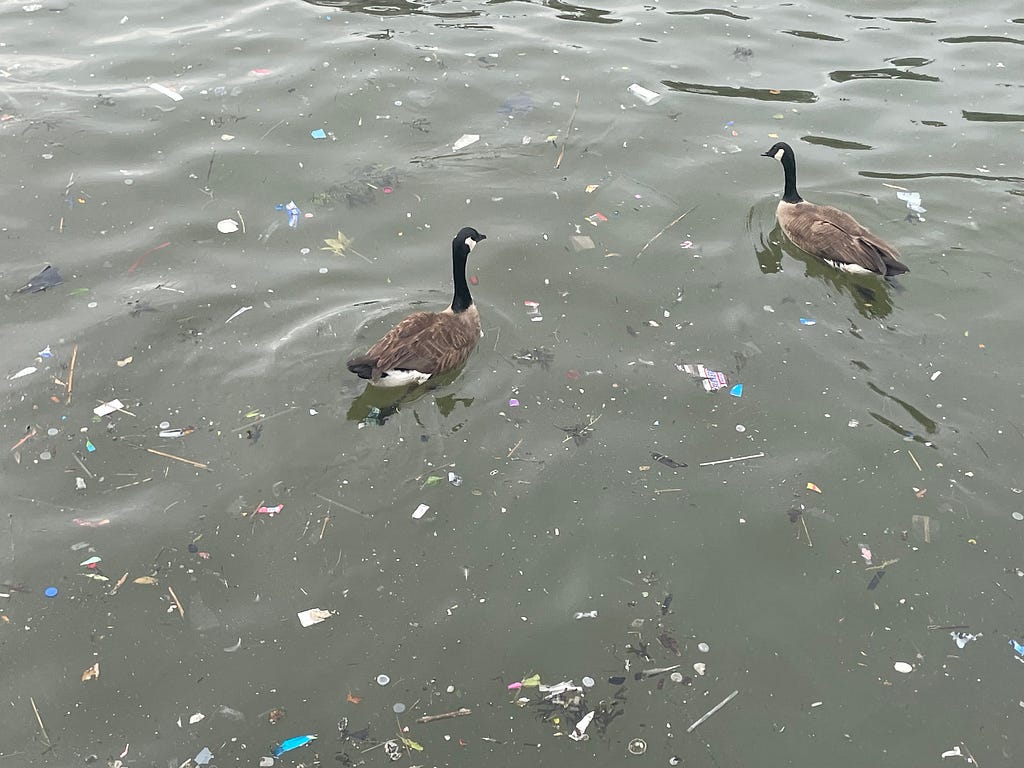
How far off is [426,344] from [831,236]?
4382 mm

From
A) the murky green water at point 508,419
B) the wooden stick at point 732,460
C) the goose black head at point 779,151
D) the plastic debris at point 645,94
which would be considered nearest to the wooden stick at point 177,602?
the murky green water at point 508,419

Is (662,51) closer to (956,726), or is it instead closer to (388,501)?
(388,501)

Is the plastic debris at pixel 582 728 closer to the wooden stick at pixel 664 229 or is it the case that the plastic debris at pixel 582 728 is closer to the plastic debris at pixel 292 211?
the wooden stick at pixel 664 229

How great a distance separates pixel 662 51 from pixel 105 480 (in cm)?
1015

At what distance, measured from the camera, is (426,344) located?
7516mm

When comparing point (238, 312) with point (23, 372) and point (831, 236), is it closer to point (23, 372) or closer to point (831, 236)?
point (23, 372)

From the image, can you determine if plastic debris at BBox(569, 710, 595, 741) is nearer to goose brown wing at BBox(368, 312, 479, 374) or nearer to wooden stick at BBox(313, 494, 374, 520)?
wooden stick at BBox(313, 494, 374, 520)

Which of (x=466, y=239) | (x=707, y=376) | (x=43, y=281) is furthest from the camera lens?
(x=43, y=281)

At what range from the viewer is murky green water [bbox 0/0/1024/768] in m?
5.64

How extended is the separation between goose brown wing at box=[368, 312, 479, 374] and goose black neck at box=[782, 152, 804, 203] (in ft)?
13.6

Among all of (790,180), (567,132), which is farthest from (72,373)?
(790,180)

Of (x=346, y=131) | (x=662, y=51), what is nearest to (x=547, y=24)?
(x=662, y=51)

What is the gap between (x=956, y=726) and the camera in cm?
550

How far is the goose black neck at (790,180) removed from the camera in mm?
9586
